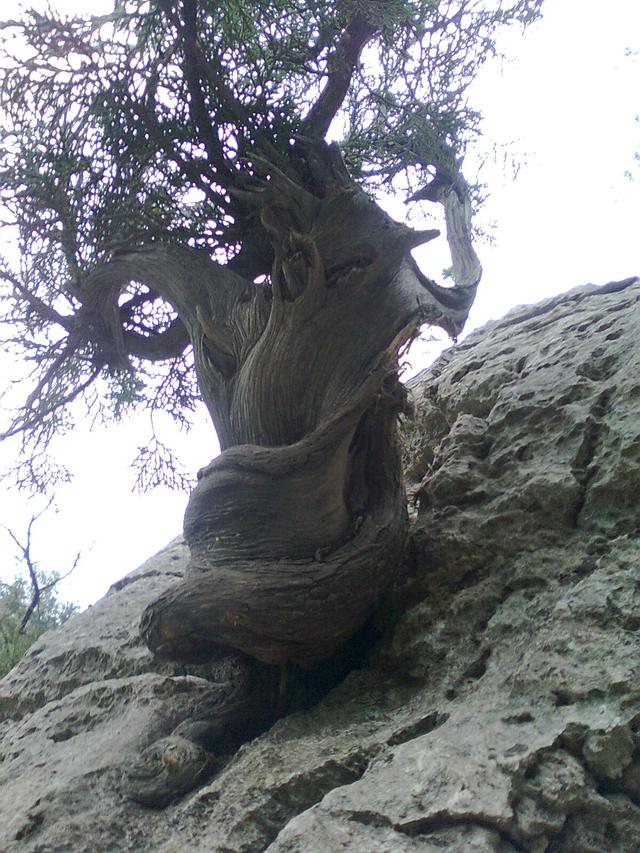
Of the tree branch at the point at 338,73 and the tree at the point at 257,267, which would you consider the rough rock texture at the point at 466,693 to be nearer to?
the tree at the point at 257,267

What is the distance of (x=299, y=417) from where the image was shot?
3.66 meters

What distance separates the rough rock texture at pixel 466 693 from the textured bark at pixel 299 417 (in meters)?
0.34

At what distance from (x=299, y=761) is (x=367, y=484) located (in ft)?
4.65

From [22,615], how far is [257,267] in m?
3.84

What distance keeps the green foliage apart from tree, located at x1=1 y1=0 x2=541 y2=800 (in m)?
1.33

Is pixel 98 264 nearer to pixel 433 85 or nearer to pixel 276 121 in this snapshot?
pixel 276 121

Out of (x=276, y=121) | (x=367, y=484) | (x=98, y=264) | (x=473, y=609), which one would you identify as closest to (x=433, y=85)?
(x=276, y=121)

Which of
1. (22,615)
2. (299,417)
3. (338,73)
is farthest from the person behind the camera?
(22,615)

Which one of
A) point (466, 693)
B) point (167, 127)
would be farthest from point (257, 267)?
point (466, 693)

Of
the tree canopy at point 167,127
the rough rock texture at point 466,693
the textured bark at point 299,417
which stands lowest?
the rough rock texture at point 466,693

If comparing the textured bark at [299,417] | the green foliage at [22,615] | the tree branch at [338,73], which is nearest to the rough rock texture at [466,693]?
the textured bark at [299,417]

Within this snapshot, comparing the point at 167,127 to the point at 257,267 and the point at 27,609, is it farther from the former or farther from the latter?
the point at 27,609

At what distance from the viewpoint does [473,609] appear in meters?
3.25

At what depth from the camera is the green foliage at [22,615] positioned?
5.62 metres
